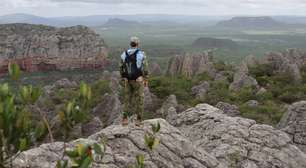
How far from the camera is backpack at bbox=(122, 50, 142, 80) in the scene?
1206cm

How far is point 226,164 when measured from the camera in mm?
13031

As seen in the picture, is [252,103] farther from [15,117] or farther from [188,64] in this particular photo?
[15,117]

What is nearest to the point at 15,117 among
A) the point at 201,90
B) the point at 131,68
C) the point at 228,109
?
the point at 131,68

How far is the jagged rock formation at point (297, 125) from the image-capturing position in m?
17.4

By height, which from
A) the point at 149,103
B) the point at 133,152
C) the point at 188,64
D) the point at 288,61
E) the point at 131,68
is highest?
the point at 131,68

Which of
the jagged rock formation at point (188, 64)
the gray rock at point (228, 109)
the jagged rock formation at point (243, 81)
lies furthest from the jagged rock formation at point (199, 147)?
the jagged rock formation at point (188, 64)

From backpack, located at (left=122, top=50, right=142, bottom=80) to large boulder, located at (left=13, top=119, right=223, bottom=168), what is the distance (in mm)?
1280

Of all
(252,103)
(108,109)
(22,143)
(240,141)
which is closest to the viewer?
(22,143)

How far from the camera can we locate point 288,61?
47.8 metres

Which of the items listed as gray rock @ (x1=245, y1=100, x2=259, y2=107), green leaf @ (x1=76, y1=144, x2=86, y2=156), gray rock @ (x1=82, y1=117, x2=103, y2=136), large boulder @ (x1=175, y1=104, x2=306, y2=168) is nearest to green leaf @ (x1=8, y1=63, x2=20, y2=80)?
green leaf @ (x1=76, y1=144, x2=86, y2=156)

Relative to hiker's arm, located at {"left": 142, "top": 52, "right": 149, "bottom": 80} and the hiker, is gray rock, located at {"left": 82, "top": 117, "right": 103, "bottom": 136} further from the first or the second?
hiker's arm, located at {"left": 142, "top": 52, "right": 149, "bottom": 80}

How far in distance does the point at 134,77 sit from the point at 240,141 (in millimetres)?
4006

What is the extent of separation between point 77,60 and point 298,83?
93.5 metres

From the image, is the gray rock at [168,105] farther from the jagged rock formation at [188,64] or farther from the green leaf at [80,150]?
the green leaf at [80,150]
